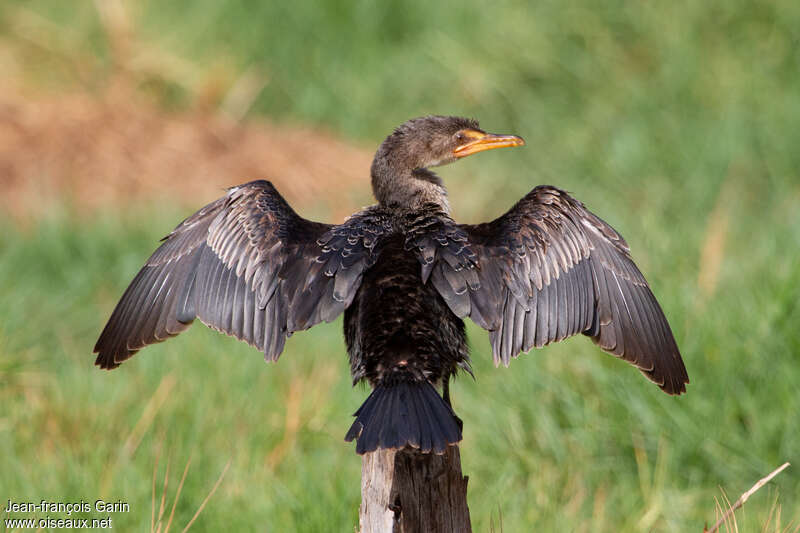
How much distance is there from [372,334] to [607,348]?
865mm

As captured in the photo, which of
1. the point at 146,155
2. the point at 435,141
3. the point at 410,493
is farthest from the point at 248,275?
the point at 146,155

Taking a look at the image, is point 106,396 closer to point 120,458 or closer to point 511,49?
point 120,458

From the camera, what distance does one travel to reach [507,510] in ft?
15.4

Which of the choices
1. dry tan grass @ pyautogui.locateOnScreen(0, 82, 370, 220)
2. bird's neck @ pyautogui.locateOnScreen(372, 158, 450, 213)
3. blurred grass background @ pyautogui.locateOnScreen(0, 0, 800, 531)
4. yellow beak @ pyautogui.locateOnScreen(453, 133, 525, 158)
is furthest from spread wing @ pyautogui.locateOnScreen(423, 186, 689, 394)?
dry tan grass @ pyautogui.locateOnScreen(0, 82, 370, 220)

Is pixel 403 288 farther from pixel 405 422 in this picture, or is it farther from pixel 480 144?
pixel 480 144

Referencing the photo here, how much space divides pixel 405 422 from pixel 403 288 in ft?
2.02

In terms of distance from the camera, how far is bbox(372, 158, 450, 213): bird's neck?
4367 mm

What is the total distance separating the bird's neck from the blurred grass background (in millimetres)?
1235

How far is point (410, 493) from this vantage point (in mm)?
3426

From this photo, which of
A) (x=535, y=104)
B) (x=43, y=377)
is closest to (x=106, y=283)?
(x=43, y=377)

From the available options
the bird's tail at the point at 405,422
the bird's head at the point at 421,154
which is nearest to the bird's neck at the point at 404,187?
the bird's head at the point at 421,154

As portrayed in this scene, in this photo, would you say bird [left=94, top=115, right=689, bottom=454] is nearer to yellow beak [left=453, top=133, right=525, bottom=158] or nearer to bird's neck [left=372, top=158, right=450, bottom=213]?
bird's neck [left=372, top=158, right=450, bottom=213]

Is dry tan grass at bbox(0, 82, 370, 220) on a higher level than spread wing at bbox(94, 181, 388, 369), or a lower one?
higher

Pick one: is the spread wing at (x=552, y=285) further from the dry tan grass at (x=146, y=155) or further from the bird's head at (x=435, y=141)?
the dry tan grass at (x=146, y=155)
